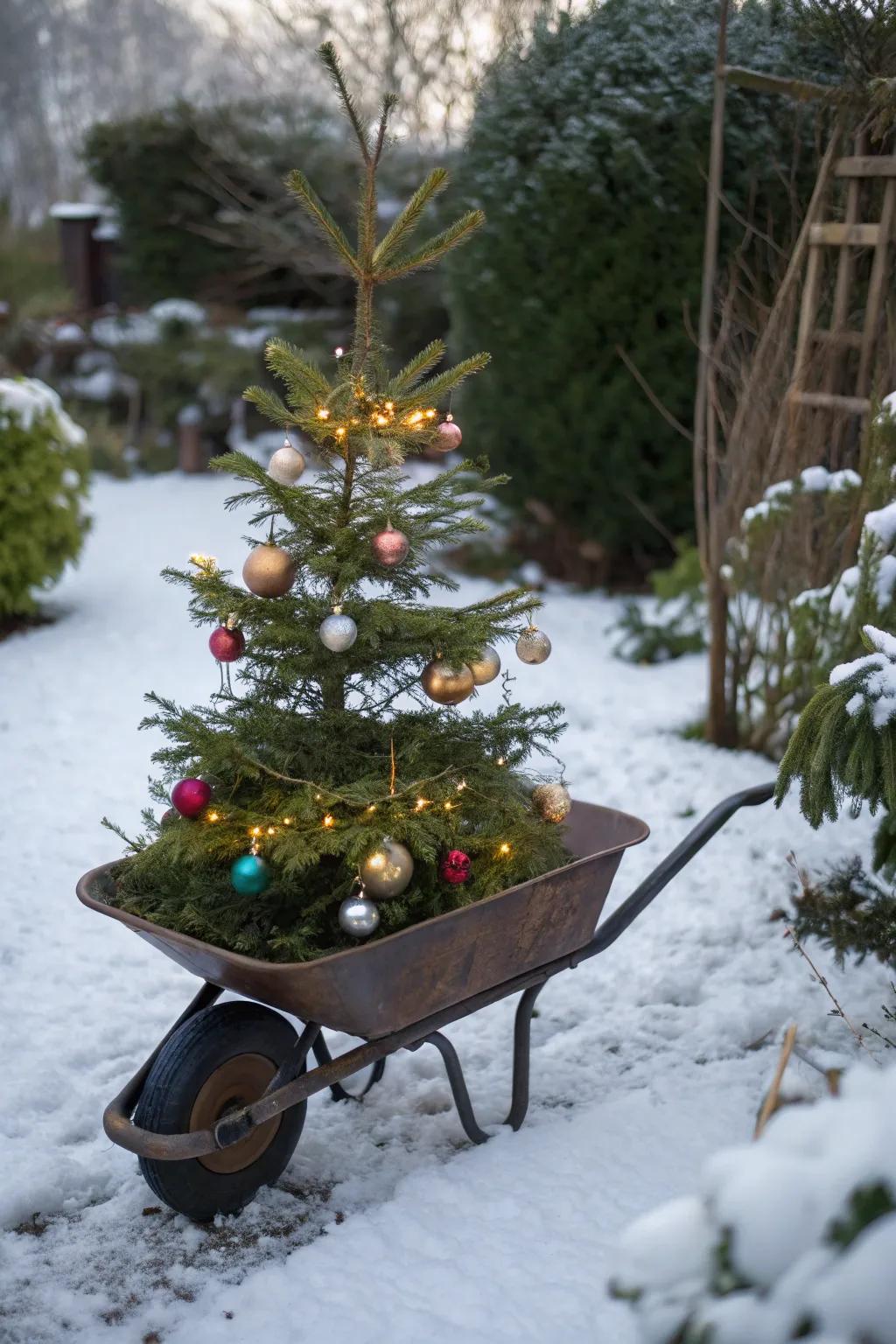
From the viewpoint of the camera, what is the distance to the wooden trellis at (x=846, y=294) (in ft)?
12.9

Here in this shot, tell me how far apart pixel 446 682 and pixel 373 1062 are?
2.81ft

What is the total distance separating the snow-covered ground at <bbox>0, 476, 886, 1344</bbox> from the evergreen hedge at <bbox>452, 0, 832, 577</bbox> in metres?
1.87

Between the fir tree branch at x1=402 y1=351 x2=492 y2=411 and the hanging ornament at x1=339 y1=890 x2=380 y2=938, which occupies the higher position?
the fir tree branch at x1=402 y1=351 x2=492 y2=411

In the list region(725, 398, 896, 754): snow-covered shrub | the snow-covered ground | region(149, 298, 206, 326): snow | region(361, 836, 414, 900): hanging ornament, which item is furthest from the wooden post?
region(149, 298, 206, 326): snow

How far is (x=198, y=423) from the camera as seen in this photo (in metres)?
9.49

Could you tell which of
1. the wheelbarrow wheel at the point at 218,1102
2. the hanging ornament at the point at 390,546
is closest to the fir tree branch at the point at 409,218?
the hanging ornament at the point at 390,546

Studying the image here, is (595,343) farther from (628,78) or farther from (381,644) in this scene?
(381,644)

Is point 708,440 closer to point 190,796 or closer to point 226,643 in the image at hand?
point 226,643

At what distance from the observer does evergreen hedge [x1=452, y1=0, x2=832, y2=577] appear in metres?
5.34

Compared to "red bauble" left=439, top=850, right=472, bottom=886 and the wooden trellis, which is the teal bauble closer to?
"red bauble" left=439, top=850, right=472, bottom=886

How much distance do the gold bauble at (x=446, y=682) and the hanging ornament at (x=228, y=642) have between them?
0.38 m

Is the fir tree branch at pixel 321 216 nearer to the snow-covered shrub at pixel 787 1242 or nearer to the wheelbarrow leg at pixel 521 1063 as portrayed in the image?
the wheelbarrow leg at pixel 521 1063

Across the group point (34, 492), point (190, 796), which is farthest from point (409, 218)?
point (34, 492)

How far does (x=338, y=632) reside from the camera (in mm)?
2312
